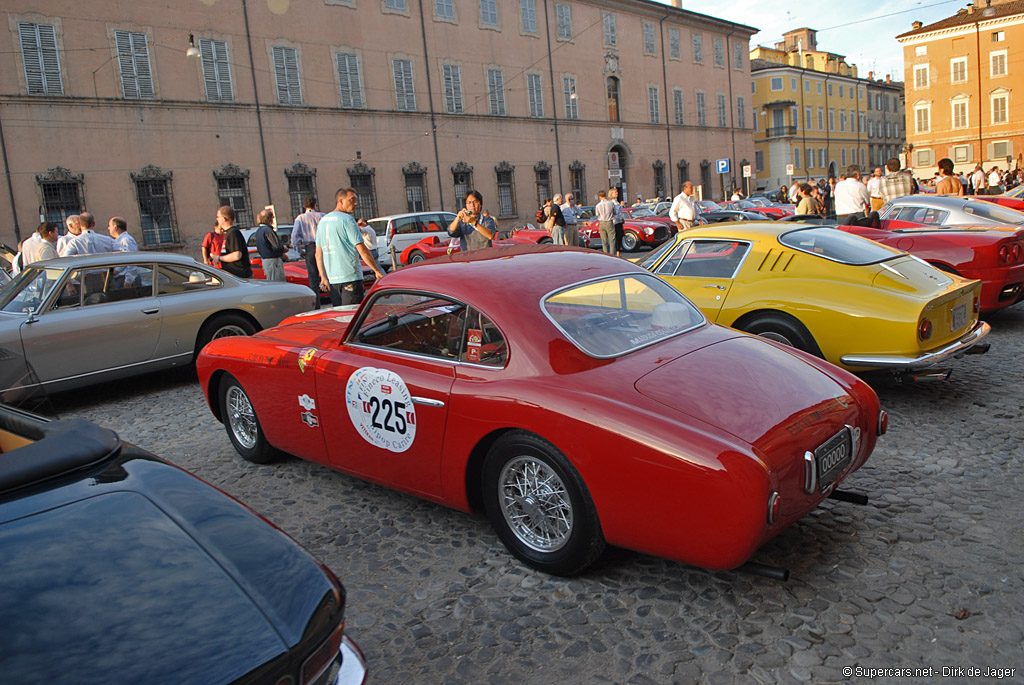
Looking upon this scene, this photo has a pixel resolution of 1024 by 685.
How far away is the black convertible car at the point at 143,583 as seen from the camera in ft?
5.02

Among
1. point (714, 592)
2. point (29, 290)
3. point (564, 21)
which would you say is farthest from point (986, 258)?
point (564, 21)

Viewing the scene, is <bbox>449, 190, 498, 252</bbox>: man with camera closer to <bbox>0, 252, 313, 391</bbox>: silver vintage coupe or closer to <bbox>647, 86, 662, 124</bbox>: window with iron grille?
<bbox>0, 252, 313, 391</bbox>: silver vintage coupe

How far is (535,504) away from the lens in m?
3.33

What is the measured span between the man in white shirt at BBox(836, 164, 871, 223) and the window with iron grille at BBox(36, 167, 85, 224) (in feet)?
69.7

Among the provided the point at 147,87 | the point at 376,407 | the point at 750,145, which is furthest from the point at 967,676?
the point at 750,145

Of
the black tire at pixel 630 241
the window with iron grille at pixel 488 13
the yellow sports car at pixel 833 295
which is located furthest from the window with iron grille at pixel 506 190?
the yellow sports car at pixel 833 295

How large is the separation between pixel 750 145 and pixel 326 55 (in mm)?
33612

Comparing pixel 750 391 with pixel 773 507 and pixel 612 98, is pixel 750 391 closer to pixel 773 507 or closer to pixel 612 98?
pixel 773 507

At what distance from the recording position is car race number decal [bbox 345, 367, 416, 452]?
12.3 ft

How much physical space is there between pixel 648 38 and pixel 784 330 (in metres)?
41.6

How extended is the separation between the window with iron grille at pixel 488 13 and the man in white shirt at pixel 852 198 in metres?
26.5

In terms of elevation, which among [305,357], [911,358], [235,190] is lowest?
[911,358]

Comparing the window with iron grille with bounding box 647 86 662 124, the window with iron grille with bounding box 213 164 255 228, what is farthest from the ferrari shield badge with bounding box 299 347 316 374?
the window with iron grille with bounding box 647 86 662 124
